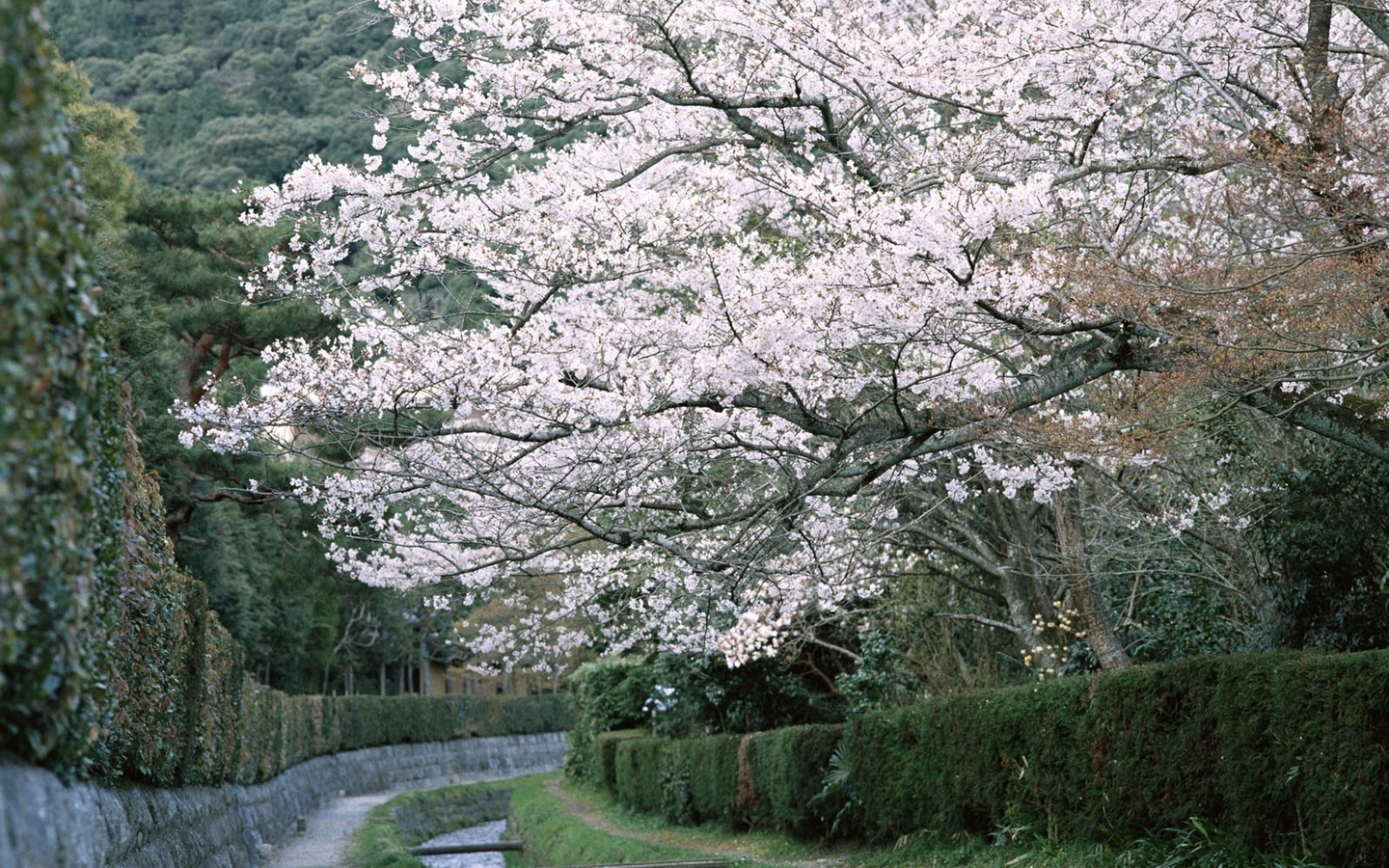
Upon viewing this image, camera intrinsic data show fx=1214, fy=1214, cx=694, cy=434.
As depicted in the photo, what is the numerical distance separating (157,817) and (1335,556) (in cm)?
806

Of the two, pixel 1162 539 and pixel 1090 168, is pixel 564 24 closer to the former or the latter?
pixel 1090 168

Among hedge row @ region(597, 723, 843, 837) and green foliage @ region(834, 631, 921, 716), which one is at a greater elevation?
green foliage @ region(834, 631, 921, 716)

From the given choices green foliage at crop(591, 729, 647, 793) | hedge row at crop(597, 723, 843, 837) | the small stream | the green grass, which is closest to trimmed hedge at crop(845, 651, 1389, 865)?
the green grass

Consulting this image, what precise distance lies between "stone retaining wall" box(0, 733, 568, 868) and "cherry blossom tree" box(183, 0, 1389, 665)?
257 cm

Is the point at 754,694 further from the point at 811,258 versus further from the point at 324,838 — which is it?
the point at 811,258

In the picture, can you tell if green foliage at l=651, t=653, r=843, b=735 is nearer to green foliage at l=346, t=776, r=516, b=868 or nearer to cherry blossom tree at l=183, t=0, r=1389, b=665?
green foliage at l=346, t=776, r=516, b=868

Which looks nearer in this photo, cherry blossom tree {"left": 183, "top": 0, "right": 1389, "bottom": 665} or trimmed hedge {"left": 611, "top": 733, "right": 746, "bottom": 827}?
cherry blossom tree {"left": 183, "top": 0, "right": 1389, "bottom": 665}

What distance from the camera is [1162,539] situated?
10.5 meters

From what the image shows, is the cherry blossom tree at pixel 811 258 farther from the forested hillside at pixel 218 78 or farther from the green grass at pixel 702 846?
the forested hillside at pixel 218 78

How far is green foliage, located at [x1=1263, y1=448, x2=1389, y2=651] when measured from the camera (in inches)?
333

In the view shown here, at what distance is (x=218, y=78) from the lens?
4309cm

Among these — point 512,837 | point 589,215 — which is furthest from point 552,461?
point 512,837

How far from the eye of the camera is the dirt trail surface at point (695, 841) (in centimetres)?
1189

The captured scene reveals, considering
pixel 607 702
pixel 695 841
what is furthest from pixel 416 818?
pixel 695 841
